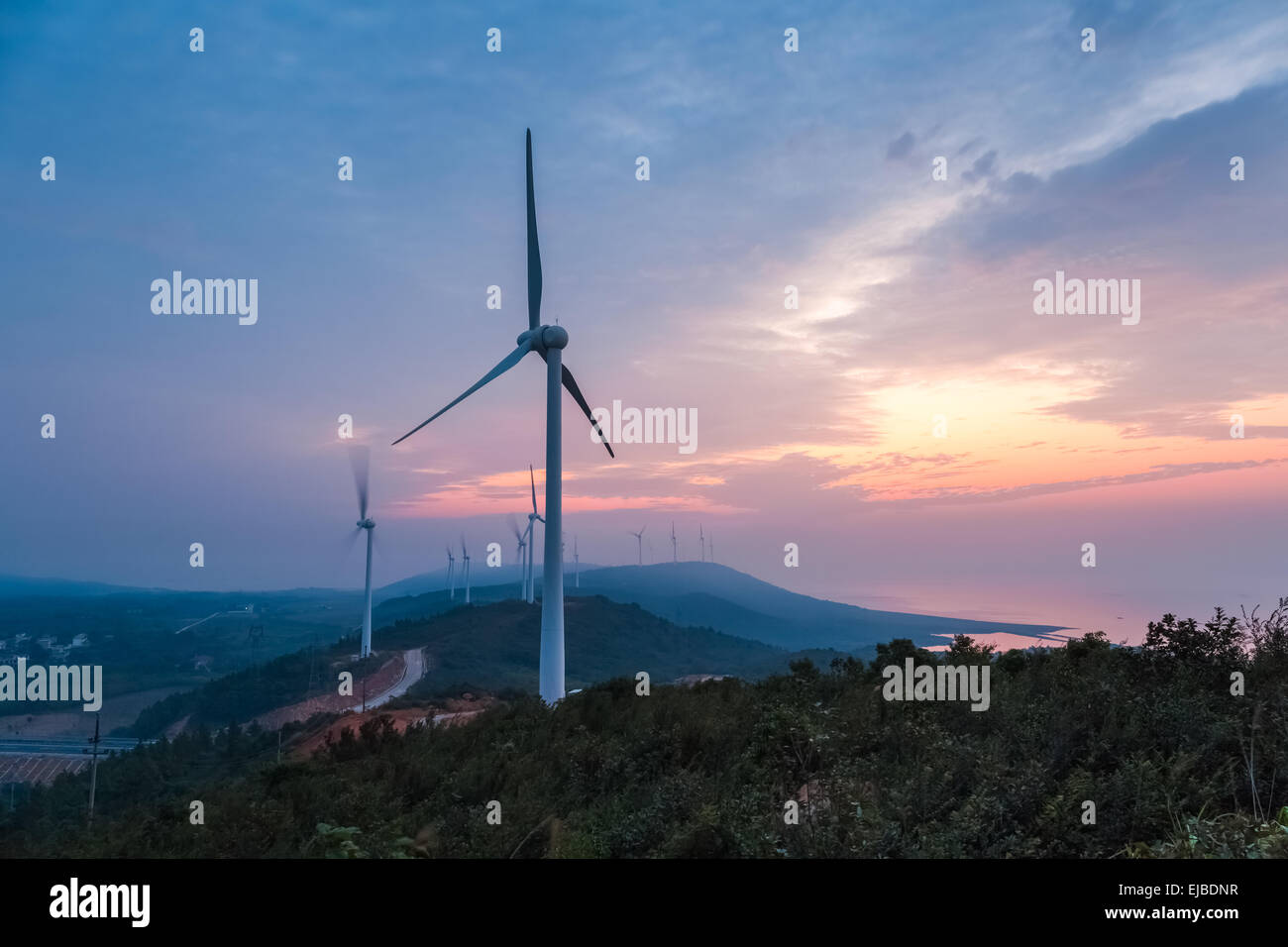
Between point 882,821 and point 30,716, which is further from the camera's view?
point 30,716

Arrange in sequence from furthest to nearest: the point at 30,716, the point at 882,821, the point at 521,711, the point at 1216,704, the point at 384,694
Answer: the point at 30,716 → the point at 384,694 → the point at 521,711 → the point at 1216,704 → the point at 882,821

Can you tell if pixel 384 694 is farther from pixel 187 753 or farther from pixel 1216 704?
pixel 1216 704

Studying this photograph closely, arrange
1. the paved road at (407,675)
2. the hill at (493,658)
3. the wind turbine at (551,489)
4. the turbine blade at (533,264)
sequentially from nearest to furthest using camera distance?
the wind turbine at (551,489) < the turbine blade at (533,264) < the paved road at (407,675) < the hill at (493,658)

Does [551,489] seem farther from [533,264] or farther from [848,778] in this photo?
[848,778]

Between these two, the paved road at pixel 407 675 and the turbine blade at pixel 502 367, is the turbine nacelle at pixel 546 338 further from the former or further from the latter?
the paved road at pixel 407 675

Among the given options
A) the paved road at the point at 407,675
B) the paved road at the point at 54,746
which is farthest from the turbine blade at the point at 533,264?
the paved road at the point at 54,746
